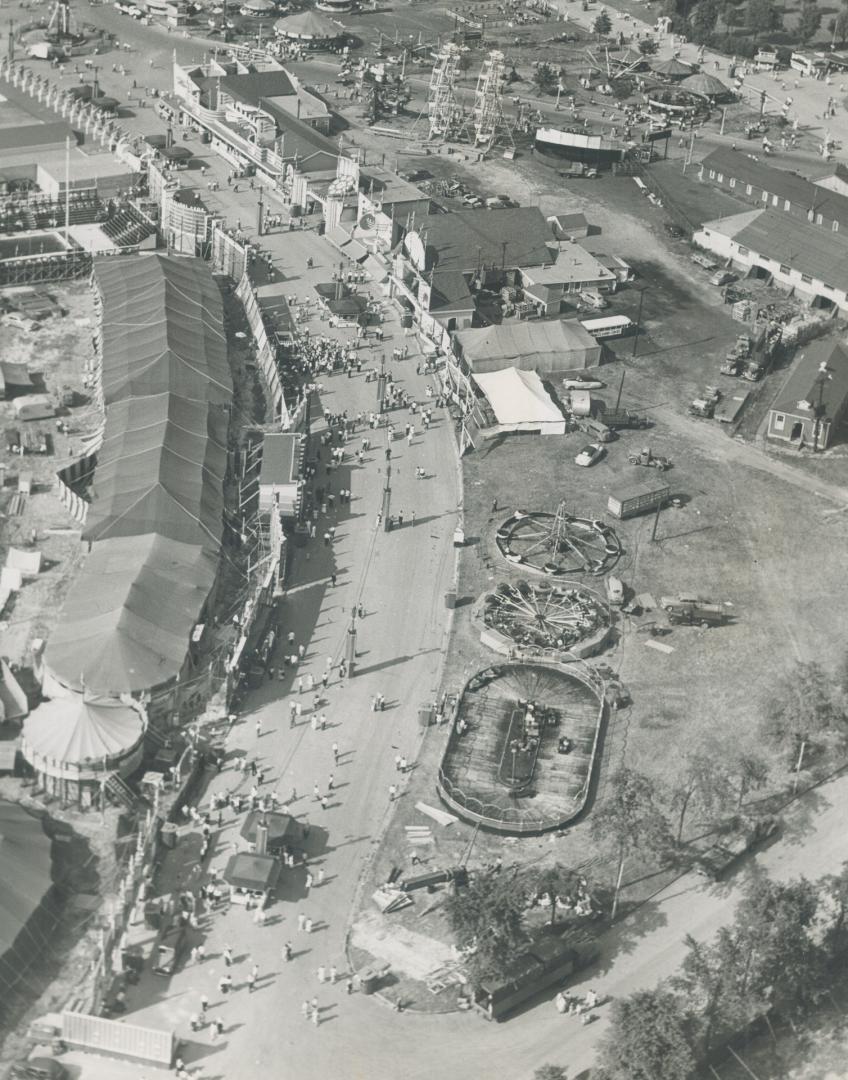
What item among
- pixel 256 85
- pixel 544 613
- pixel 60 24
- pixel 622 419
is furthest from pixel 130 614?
pixel 60 24

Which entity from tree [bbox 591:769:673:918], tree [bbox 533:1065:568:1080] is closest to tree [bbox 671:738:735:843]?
tree [bbox 591:769:673:918]

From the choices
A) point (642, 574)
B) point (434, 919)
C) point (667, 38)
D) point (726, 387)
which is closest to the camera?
point (434, 919)

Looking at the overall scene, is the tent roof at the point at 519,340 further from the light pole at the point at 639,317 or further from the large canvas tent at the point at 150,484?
the large canvas tent at the point at 150,484

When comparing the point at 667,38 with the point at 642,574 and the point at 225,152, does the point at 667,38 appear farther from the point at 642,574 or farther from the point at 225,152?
the point at 642,574

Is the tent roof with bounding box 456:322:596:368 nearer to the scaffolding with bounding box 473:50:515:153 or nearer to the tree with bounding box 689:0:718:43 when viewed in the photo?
the scaffolding with bounding box 473:50:515:153

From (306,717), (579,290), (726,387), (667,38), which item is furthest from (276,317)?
(667,38)

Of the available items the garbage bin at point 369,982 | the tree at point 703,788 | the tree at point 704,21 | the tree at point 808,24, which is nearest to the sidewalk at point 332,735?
the garbage bin at point 369,982

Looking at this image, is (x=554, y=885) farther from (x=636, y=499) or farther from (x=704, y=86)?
(x=704, y=86)
